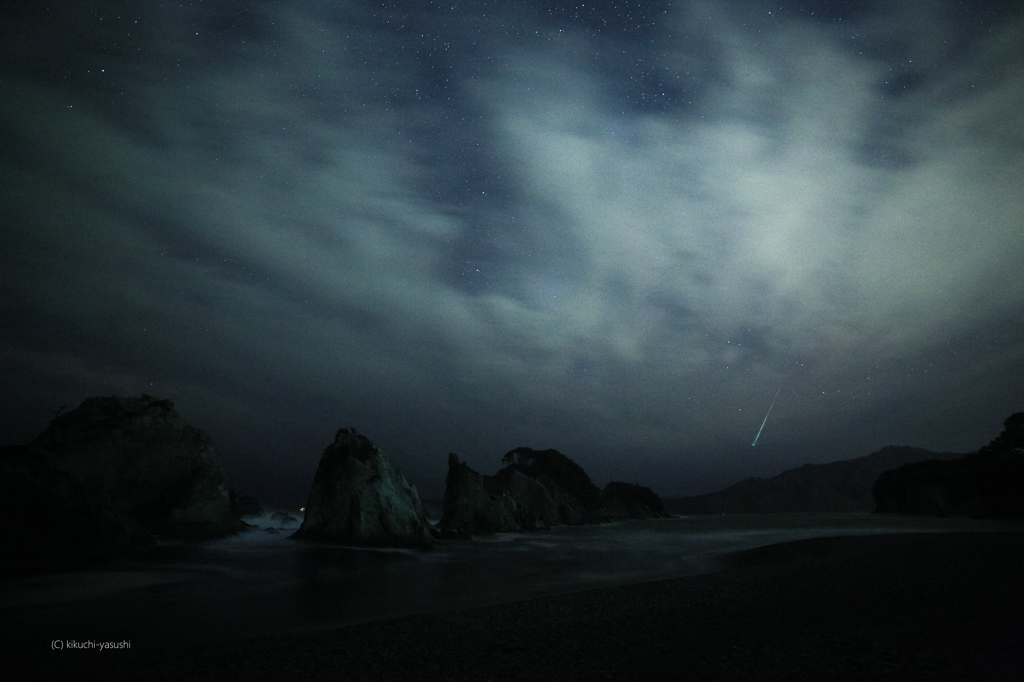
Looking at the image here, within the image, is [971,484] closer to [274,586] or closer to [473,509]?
[473,509]

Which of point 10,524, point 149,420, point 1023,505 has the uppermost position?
point 149,420

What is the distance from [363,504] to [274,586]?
17988mm

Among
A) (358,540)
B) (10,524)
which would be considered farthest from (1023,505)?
(10,524)

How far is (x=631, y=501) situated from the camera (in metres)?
133

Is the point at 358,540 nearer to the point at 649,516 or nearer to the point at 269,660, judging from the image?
the point at 269,660

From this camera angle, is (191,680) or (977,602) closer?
(191,680)

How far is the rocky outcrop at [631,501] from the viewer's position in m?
128

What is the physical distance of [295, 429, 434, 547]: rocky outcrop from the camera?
36781 millimetres

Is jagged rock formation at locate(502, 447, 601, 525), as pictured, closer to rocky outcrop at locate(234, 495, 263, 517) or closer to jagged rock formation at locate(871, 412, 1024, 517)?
rocky outcrop at locate(234, 495, 263, 517)

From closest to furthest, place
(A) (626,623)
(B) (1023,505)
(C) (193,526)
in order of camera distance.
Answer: (A) (626,623)
(C) (193,526)
(B) (1023,505)

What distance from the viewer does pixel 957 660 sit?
29.1ft

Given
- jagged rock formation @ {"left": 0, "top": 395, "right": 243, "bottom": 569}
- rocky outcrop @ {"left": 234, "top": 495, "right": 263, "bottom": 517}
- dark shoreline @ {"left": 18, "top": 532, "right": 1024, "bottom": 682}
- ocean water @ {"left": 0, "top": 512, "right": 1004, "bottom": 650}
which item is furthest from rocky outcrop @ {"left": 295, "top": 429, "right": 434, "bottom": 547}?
rocky outcrop @ {"left": 234, "top": 495, "right": 263, "bottom": 517}

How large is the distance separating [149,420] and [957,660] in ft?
150

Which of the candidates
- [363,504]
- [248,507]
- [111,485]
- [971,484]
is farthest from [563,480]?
[111,485]
